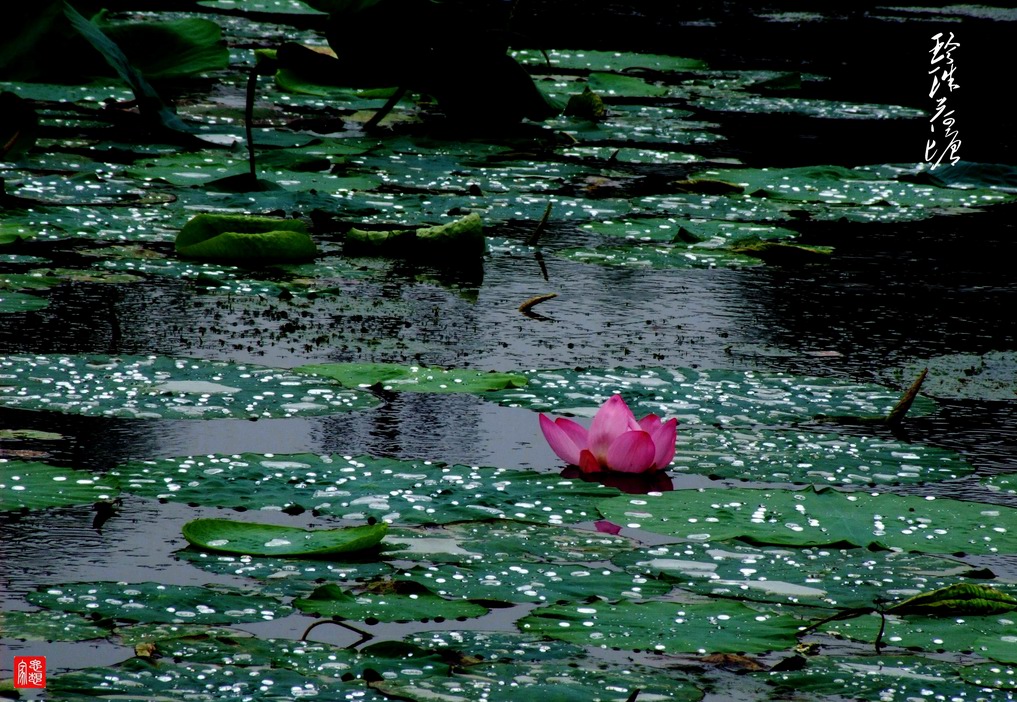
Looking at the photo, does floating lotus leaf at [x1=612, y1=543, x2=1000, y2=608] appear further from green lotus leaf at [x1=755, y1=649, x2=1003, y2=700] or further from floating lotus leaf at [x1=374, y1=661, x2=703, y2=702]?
floating lotus leaf at [x1=374, y1=661, x2=703, y2=702]

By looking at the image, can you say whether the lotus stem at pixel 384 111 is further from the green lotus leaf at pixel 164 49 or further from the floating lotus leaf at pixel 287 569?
the floating lotus leaf at pixel 287 569

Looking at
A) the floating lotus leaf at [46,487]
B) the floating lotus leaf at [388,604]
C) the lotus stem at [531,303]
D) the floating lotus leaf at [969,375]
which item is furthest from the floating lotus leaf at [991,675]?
the lotus stem at [531,303]

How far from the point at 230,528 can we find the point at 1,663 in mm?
424

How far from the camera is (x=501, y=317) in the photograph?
317cm

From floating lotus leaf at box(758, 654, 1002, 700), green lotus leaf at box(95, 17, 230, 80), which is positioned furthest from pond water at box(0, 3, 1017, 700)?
green lotus leaf at box(95, 17, 230, 80)

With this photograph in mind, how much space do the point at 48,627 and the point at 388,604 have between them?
36 cm

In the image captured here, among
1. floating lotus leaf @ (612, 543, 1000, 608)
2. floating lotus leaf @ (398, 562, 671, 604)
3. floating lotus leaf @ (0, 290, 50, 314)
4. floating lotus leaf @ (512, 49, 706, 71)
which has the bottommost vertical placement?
floating lotus leaf @ (612, 543, 1000, 608)

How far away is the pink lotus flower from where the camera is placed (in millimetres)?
2145

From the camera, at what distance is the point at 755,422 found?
246 cm

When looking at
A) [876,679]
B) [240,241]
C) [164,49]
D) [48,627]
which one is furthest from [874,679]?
[164,49]

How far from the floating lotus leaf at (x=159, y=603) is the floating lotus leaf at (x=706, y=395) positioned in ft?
3.01

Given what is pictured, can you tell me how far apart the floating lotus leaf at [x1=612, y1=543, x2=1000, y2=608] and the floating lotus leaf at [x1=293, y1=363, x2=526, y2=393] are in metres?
0.73

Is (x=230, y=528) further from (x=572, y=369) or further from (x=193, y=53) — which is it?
(x=193, y=53)

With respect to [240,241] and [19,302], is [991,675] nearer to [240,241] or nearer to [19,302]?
[19,302]
